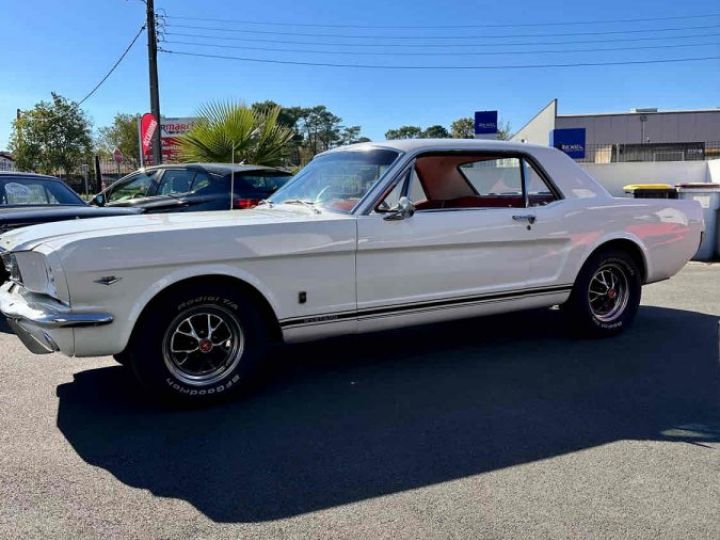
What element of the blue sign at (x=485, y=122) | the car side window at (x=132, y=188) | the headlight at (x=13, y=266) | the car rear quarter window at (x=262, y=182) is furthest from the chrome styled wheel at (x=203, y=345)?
the blue sign at (x=485, y=122)

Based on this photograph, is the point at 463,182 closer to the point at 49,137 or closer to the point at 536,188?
the point at 536,188

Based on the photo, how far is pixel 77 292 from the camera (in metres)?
3.46

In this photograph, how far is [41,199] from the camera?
7.49m

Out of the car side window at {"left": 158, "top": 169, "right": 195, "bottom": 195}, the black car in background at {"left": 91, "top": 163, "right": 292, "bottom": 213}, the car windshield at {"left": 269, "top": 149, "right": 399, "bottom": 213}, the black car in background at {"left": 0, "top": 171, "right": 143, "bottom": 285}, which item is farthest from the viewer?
the car side window at {"left": 158, "top": 169, "right": 195, "bottom": 195}

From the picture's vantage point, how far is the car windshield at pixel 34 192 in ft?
24.0

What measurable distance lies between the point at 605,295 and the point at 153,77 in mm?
15053

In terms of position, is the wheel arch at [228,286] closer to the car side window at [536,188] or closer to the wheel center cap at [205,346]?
the wheel center cap at [205,346]

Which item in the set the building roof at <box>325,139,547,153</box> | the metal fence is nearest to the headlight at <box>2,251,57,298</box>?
the building roof at <box>325,139,547,153</box>

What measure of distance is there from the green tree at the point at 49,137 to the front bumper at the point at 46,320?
32.9m

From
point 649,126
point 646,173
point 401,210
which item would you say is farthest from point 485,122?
point 649,126

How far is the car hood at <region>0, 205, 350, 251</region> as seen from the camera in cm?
367

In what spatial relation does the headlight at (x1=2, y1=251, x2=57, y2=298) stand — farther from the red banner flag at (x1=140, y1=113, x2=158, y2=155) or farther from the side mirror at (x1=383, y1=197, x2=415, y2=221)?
the red banner flag at (x1=140, y1=113, x2=158, y2=155)

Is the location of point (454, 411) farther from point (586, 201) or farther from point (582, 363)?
point (586, 201)

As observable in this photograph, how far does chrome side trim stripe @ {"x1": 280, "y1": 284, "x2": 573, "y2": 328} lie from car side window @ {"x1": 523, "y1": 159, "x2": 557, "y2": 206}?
2.46 ft
